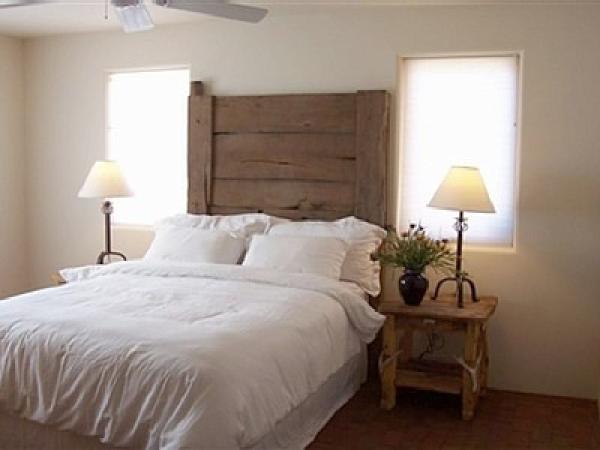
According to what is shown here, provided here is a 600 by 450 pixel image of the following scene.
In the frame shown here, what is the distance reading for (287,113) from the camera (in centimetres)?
480

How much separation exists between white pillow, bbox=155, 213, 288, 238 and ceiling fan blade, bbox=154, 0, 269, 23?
1497 mm

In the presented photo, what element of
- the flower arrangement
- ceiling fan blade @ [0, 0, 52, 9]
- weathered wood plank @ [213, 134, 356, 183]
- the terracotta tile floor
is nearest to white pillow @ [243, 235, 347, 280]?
the flower arrangement

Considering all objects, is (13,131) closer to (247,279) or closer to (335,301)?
(247,279)

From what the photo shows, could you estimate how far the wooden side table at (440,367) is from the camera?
12.7ft

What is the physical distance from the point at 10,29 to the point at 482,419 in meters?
4.36

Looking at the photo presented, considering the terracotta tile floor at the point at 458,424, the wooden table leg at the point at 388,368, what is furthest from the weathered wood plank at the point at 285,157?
the terracotta tile floor at the point at 458,424

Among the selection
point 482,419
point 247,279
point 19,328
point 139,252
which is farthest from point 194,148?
point 482,419

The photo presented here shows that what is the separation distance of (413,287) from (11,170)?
351cm

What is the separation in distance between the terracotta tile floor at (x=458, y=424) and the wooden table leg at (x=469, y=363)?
0.22 feet

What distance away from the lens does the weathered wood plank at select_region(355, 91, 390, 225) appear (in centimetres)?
453

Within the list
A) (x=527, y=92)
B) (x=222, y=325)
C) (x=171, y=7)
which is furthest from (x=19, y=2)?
(x=527, y=92)

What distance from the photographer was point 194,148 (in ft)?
16.6

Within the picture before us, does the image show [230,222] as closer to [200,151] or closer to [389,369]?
[200,151]

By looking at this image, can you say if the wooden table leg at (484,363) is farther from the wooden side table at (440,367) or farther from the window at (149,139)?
the window at (149,139)
